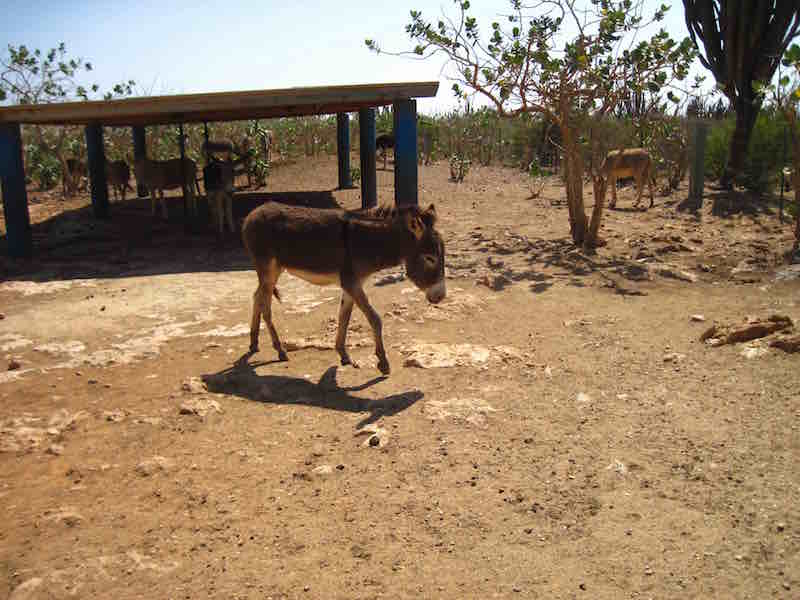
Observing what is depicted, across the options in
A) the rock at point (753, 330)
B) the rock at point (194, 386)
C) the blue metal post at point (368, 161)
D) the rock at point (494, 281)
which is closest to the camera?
the rock at point (194, 386)

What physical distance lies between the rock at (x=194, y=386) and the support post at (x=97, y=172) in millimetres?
11491

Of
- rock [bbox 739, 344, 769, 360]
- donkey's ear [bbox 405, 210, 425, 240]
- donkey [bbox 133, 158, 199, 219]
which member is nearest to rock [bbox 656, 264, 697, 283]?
rock [bbox 739, 344, 769, 360]

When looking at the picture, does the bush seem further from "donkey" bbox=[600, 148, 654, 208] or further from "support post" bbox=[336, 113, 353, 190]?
"support post" bbox=[336, 113, 353, 190]

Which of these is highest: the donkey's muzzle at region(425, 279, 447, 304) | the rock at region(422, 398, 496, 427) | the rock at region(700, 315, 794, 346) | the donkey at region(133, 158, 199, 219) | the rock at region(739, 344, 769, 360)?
the donkey at region(133, 158, 199, 219)

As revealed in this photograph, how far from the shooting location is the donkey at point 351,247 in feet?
19.4

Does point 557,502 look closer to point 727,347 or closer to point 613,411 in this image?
point 613,411

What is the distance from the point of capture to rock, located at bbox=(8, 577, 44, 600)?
10.1ft

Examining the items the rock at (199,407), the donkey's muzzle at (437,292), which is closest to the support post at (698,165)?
the donkey's muzzle at (437,292)

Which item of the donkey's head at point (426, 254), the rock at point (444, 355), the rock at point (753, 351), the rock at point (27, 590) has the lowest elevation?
the rock at point (27, 590)

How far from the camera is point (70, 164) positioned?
1944 centimetres

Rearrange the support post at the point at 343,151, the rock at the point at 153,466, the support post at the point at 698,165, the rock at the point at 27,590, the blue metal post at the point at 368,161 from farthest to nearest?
the support post at the point at 343,151 < the blue metal post at the point at 368,161 < the support post at the point at 698,165 < the rock at the point at 153,466 < the rock at the point at 27,590

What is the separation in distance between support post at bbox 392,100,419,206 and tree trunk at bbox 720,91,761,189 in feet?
27.9

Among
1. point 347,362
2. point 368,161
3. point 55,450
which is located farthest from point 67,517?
point 368,161

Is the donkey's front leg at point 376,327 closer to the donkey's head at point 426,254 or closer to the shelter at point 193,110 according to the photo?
the donkey's head at point 426,254
